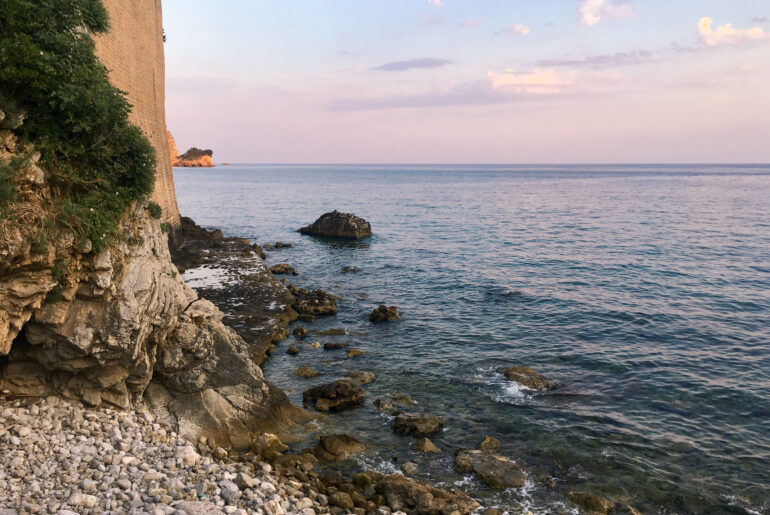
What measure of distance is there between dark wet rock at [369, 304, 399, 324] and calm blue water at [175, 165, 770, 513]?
65cm

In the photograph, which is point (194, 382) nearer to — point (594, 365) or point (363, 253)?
point (594, 365)

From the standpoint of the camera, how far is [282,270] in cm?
4053

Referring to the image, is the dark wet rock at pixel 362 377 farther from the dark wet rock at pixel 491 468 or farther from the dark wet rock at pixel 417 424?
the dark wet rock at pixel 491 468

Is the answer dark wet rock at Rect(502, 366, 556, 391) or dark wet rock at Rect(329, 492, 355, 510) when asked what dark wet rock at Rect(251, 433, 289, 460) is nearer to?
dark wet rock at Rect(329, 492, 355, 510)

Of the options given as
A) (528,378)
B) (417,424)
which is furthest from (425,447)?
(528,378)

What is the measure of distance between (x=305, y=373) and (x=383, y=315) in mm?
8314

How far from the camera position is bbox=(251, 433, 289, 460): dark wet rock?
14.8 m

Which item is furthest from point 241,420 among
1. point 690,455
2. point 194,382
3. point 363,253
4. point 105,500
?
point 363,253

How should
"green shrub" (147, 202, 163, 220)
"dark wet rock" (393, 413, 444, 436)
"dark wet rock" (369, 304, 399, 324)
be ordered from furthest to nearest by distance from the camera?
"dark wet rock" (369, 304, 399, 324), "dark wet rock" (393, 413, 444, 436), "green shrub" (147, 202, 163, 220)

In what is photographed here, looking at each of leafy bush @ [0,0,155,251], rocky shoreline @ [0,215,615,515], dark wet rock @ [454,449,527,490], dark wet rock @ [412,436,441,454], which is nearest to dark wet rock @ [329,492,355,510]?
rocky shoreline @ [0,215,615,515]

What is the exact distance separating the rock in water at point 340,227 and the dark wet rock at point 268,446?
4321 centimetres

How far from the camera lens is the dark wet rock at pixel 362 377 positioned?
21.2 m

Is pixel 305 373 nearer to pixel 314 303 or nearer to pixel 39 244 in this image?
pixel 314 303

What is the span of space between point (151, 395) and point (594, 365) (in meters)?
19.0
